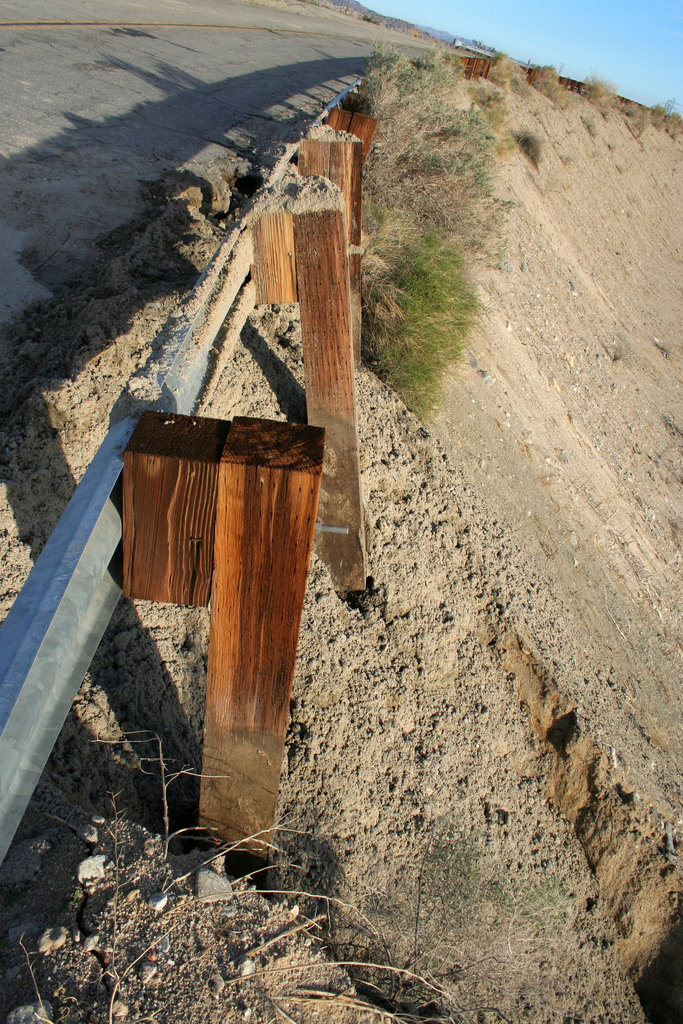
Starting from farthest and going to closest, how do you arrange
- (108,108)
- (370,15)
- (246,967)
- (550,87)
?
(370,15)
(550,87)
(108,108)
(246,967)

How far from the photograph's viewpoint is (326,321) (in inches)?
104

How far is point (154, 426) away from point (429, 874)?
227 cm

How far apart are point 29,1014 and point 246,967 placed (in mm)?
443

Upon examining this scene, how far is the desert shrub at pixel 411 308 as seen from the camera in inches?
181

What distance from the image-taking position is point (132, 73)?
8.43 meters

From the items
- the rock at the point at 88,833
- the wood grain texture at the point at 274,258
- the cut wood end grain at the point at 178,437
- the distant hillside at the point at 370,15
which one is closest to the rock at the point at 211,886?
the rock at the point at 88,833

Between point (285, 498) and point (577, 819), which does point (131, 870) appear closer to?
point (285, 498)

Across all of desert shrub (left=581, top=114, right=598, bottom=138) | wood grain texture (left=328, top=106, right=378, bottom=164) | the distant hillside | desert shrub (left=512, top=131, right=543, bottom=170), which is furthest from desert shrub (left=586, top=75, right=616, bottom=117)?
wood grain texture (left=328, top=106, right=378, bottom=164)

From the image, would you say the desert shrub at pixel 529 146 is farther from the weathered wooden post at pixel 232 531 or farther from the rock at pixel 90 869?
the rock at pixel 90 869

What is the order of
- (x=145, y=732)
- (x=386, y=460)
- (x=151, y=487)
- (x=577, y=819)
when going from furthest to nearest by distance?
(x=386, y=460), (x=577, y=819), (x=145, y=732), (x=151, y=487)

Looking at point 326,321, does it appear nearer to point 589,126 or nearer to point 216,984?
point 216,984

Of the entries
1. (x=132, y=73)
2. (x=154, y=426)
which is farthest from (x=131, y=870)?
(x=132, y=73)

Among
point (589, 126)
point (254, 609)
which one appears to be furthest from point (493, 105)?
point (254, 609)

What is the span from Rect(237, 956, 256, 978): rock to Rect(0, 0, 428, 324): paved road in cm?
303
